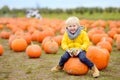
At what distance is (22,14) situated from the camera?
112ft

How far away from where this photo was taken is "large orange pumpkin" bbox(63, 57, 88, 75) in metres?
6.49

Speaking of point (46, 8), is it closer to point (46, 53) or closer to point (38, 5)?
point (38, 5)

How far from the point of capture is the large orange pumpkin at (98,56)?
6.80 m

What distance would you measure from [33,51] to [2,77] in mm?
1981

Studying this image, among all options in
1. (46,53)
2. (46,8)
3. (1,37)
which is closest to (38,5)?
(46,8)

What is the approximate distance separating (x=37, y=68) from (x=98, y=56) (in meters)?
1.33

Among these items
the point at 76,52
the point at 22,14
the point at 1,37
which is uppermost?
the point at 76,52

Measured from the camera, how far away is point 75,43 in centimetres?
680

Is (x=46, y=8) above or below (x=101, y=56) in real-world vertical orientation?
below

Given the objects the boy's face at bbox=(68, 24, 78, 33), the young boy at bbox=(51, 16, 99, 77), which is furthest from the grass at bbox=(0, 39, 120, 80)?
the boy's face at bbox=(68, 24, 78, 33)

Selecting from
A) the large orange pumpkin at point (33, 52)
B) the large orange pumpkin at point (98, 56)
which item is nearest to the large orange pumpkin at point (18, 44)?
the large orange pumpkin at point (33, 52)

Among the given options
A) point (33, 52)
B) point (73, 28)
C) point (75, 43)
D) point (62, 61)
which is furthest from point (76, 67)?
point (33, 52)

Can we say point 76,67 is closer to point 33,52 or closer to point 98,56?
point 98,56

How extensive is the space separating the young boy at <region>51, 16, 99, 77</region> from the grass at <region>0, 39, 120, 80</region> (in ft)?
0.72
